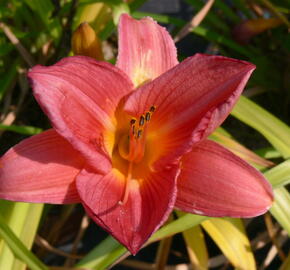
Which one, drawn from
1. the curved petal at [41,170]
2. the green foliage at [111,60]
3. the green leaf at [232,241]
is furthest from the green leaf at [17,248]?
the green leaf at [232,241]

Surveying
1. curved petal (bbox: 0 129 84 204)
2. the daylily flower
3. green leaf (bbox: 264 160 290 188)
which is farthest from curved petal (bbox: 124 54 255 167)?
green leaf (bbox: 264 160 290 188)

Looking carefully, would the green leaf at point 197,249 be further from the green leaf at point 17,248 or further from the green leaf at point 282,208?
the green leaf at point 17,248

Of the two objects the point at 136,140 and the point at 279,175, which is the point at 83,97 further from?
the point at 279,175

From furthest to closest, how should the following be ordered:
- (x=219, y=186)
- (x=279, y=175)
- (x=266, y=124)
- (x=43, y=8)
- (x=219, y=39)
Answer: (x=219, y=39), (x=43, y=8), (x=266, y=124), (x=279, y=175), (x=219, y=186)

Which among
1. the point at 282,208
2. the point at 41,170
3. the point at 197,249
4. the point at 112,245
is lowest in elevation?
the point at 197,249

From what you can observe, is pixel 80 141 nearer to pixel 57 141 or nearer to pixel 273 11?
pixel 57 141

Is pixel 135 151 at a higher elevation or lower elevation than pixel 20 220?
higher

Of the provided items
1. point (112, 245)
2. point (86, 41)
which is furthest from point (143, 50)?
point (112, 245)
